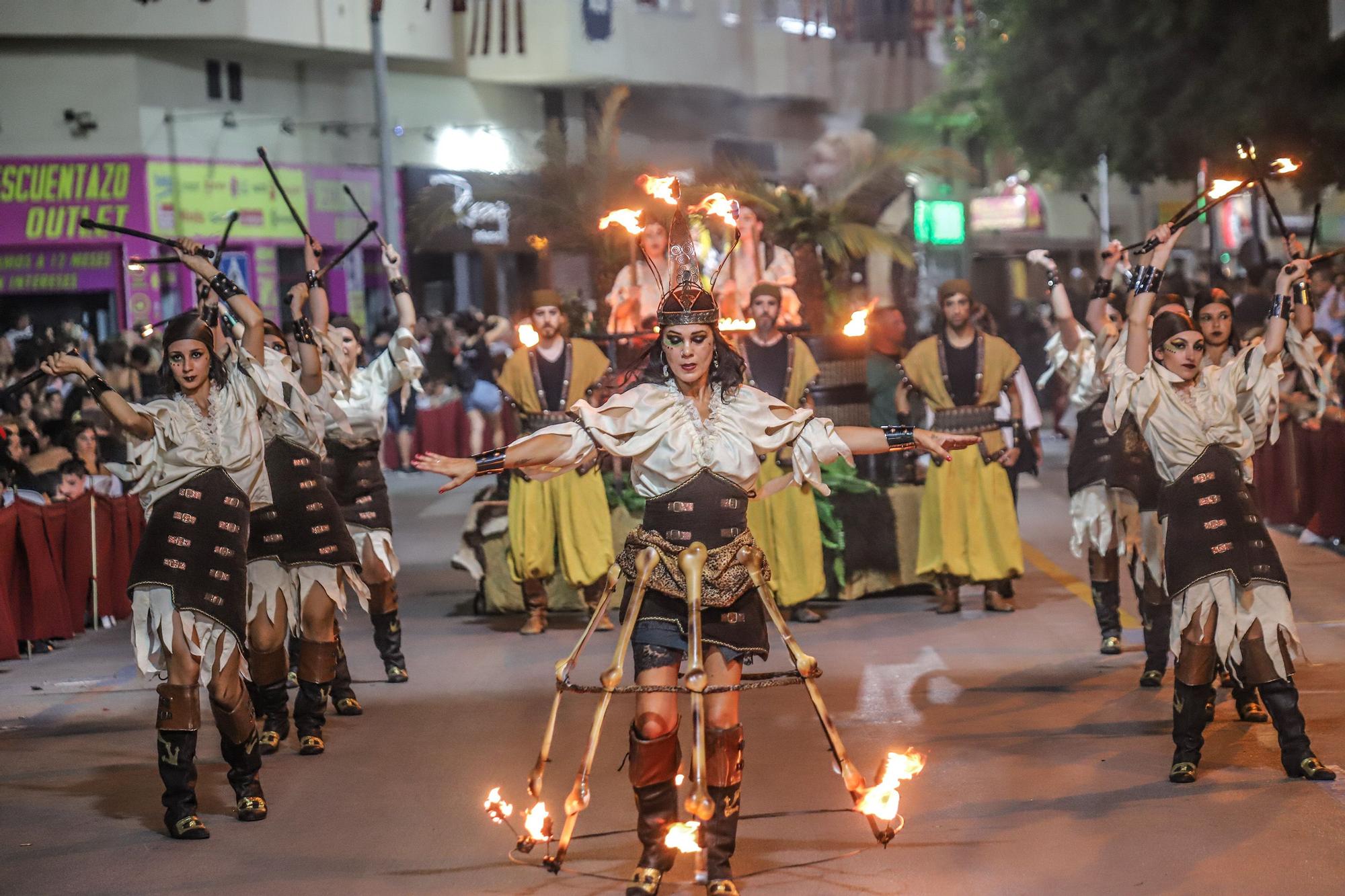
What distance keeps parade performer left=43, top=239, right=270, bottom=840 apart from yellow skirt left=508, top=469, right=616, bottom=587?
4274 millimetres

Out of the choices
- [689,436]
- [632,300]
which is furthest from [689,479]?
[632,300]

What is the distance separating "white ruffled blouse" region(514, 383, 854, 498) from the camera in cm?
615

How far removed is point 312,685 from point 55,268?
1866 cm

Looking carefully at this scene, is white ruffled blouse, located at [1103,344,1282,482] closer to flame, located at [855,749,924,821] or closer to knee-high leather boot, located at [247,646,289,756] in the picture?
flame, located at [855,749,924,821]

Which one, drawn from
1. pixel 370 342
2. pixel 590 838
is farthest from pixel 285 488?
pixel 370 342

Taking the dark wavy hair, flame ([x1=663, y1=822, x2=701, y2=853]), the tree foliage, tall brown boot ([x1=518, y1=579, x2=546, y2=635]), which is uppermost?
the tree foliage

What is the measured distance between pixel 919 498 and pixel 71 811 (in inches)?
257

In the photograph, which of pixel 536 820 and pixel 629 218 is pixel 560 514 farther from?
pixel 536 820

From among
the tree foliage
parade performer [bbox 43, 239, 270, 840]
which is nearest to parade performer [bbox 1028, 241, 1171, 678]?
parade performer [bbox 43, 239, 270, 840]

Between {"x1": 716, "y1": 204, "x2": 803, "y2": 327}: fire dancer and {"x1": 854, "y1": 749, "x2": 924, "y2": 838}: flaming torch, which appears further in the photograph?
{"x1": 716, "y1": 204, "x2": 803, "y2": 327}: fire dancer

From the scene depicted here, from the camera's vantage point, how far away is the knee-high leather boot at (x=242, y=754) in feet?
23.5

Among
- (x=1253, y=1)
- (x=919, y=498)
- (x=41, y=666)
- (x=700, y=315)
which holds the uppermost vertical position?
(x=1253, y=1)

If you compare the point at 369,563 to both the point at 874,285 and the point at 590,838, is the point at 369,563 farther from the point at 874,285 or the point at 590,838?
the point at 874,285

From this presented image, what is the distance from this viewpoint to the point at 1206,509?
7281 mm
